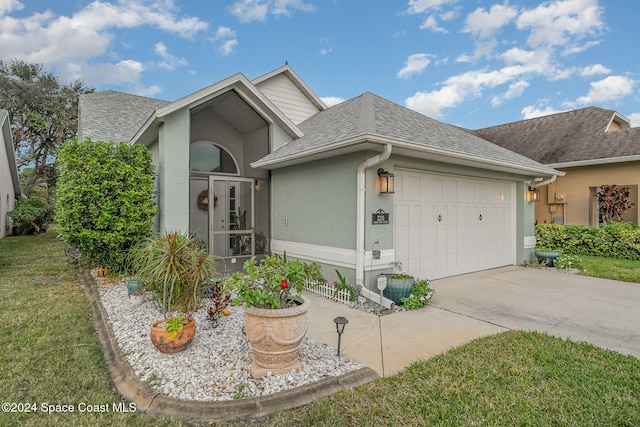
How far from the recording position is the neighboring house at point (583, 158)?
11.6m

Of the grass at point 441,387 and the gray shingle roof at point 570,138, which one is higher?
the gray shingle roof at point 570,138

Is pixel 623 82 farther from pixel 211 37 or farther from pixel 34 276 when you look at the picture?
pixel 34 276

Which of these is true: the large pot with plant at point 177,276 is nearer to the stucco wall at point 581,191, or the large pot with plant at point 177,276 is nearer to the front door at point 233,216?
the front door at point 233,216

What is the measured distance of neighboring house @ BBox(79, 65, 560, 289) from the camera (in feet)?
20.2

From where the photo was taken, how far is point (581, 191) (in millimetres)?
12539

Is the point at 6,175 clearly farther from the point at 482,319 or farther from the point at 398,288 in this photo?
the point at 482,319

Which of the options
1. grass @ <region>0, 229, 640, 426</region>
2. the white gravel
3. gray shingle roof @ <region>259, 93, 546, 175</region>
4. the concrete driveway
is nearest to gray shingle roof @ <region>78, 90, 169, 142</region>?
gray shingle roof @ <region>259, 93, 546, 175</region>

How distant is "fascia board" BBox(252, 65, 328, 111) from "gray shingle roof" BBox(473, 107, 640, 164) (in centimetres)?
941

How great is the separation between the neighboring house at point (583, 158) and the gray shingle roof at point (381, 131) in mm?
5124

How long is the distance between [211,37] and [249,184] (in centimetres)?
662

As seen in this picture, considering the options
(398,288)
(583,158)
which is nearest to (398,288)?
(398,288)

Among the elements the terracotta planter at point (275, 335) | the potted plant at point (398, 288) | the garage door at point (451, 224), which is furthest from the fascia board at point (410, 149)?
the terracotta planter at point (275, 335)

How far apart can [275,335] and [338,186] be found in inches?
150

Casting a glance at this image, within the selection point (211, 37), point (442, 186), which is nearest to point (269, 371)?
point (442, 186)
